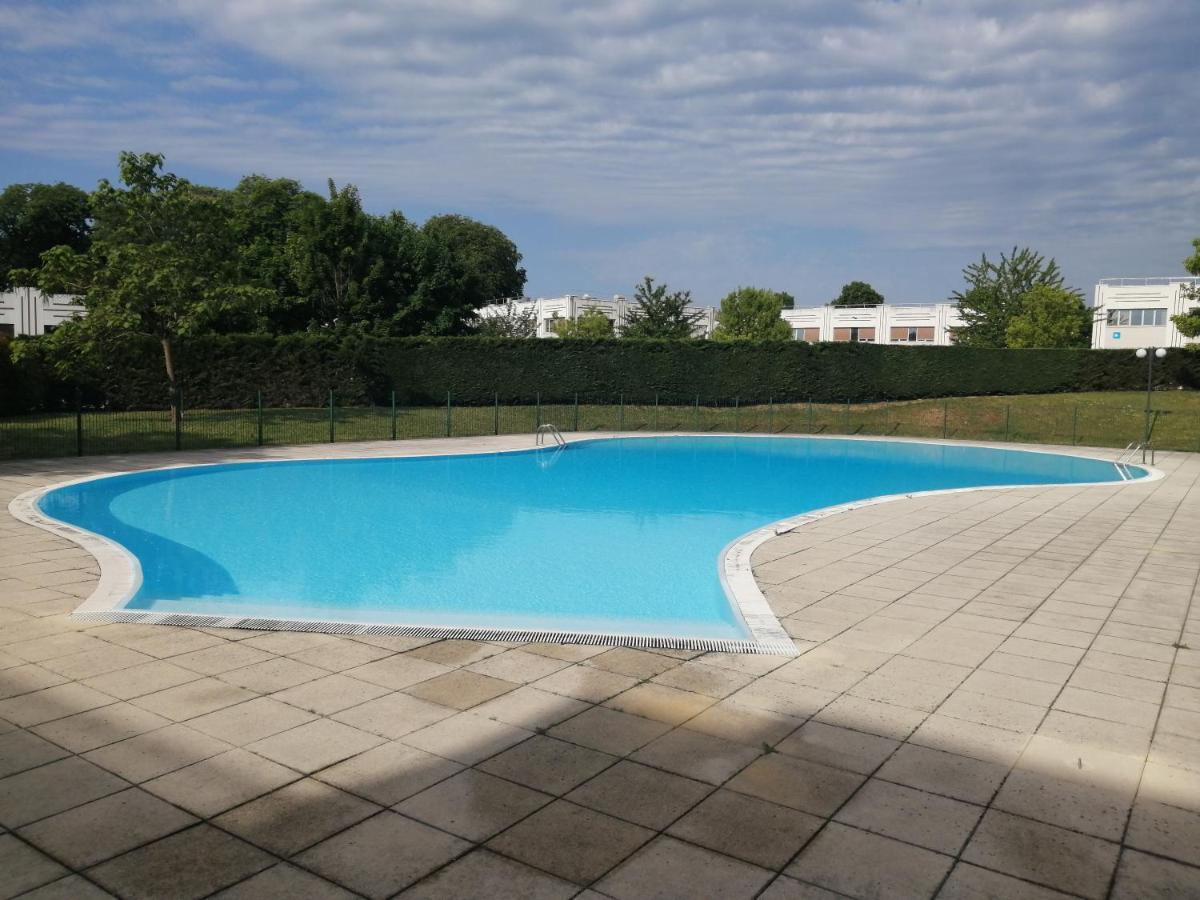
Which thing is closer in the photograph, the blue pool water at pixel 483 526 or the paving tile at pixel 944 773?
the paving tile at pixel 944 773

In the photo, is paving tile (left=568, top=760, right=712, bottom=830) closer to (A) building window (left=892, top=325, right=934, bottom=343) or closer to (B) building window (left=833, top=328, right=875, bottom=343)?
(A) building window (left=892, top=325, right=934, bottom=343)

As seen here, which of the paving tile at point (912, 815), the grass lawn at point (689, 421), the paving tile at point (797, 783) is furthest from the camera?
the grass lawn at point (689, 421)

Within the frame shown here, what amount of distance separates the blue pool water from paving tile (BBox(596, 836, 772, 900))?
10.6 feet

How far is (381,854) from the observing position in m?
3.74

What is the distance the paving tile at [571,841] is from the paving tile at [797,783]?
28.2 inches

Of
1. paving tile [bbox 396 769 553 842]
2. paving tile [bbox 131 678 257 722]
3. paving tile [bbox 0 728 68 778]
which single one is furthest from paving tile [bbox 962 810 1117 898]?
paving tile [bbox 0 728 68 778]

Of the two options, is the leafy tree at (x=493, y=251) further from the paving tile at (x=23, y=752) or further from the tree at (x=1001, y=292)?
the paving tile at (x=23, y=752)

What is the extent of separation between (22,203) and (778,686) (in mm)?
60992

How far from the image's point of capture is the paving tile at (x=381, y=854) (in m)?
3.55

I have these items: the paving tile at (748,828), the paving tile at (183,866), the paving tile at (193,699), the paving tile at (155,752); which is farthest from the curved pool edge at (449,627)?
the paving tile at (183,866)

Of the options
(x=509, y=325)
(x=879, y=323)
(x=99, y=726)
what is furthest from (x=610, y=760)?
(x=879, y=323)

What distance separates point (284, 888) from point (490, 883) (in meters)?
0.80

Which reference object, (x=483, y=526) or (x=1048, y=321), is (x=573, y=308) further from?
(x=483, y=526)

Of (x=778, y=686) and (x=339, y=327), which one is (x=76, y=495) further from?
(x=339, y=327)
